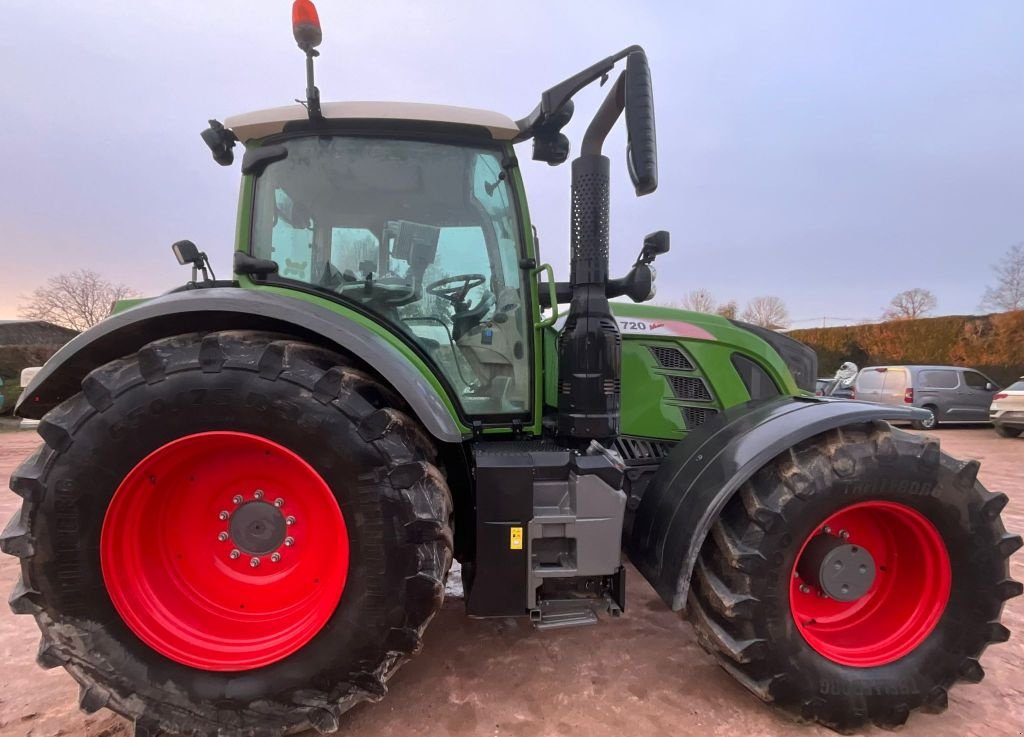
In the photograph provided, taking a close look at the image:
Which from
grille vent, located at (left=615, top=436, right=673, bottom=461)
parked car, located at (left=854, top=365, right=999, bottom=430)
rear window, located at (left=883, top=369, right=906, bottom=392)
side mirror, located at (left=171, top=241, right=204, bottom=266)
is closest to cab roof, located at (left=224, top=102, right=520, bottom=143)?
side mirror, located at (left=171, top=241, right=204, bottom=266)

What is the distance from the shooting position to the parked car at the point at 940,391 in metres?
13.3

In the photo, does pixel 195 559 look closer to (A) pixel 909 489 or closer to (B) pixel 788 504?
(B) pixel 788 504

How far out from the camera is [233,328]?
2.22 metres

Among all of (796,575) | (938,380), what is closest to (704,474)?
(796,575)

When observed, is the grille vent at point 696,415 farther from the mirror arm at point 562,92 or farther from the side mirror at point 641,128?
the mirror arm at point 562,92

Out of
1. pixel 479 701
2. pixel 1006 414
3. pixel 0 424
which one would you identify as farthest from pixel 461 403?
pixel 0 424

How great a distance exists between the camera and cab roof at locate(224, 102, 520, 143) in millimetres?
2379

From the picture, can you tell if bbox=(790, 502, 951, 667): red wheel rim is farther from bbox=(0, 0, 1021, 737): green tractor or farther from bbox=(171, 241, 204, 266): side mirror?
bbox=(171, 241, 204, 266): side mirror

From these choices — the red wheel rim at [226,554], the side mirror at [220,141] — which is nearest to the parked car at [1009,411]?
the red wheel rim at [226,554]

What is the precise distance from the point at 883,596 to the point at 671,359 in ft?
4.59

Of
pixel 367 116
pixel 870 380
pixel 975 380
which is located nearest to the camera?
pixel 367 116

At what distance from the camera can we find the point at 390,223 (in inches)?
98.0

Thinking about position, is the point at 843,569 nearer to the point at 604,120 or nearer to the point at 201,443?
the point at 604,120

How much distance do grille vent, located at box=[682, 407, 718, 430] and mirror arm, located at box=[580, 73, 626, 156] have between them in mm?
1394
